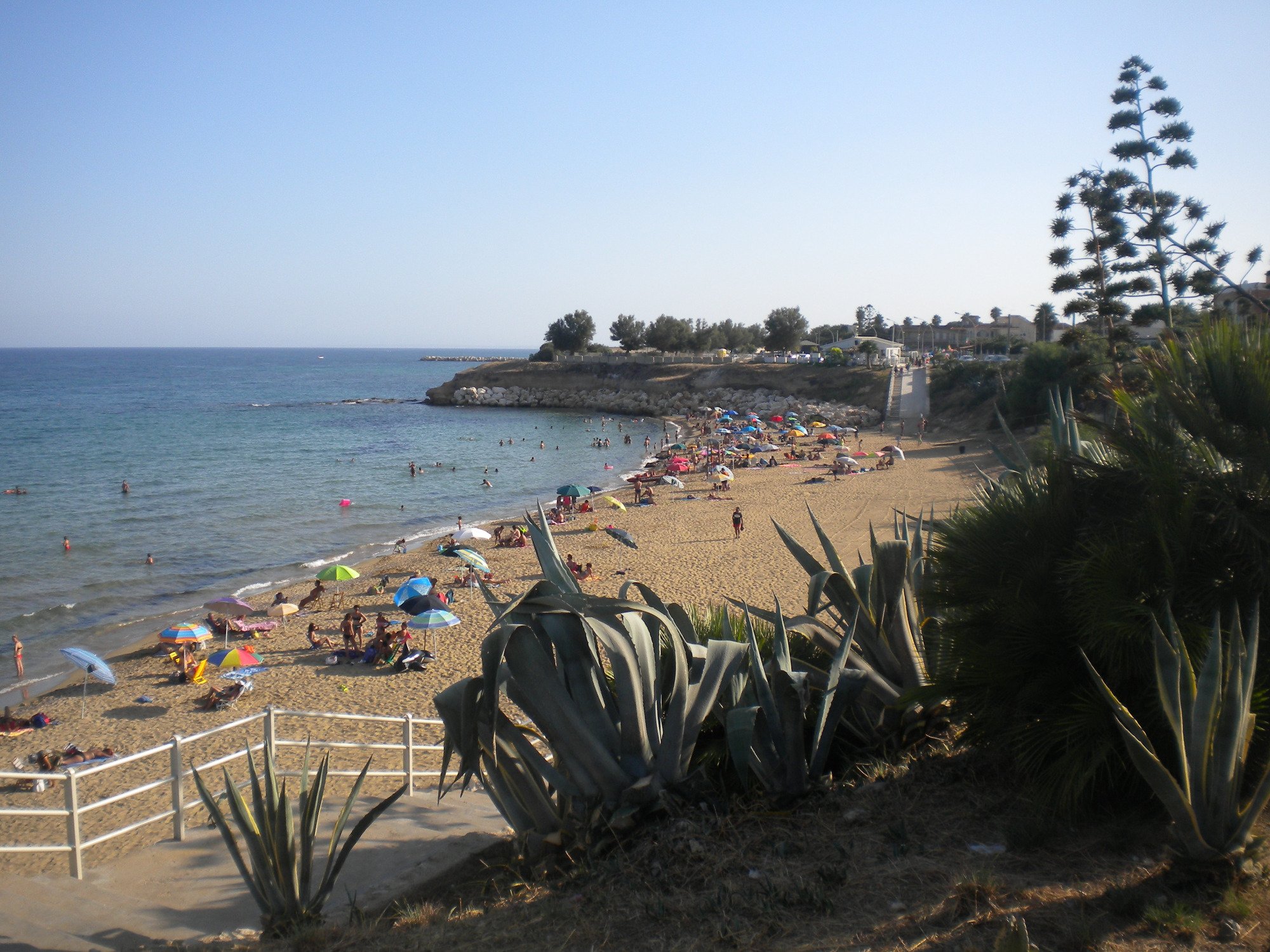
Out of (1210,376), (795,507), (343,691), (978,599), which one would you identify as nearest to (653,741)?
(978,599)

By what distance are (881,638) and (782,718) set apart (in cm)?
129

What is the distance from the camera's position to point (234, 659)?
14445mm

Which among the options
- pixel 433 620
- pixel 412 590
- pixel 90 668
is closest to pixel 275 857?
pixel 433 620

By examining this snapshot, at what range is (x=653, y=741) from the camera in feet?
15.4

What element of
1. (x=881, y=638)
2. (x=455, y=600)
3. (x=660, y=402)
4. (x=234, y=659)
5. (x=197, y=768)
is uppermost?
(x=660, y=402)

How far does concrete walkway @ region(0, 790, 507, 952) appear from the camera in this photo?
4.49 m

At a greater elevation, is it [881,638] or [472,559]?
[881,638]

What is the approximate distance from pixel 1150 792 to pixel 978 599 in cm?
118

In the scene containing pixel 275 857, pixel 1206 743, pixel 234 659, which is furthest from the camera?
pixel 234 659

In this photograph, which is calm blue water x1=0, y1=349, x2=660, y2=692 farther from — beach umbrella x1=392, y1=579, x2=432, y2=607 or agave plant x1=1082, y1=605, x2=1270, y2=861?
agave plant x1=1082, y1=605, x2=1270, y2=861

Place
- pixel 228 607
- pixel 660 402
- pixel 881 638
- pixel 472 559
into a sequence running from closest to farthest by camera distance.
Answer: pixel 881 638
pixel 228 607
pixel 472 559
pixel 660 402

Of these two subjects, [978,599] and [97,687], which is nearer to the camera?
[978,599]

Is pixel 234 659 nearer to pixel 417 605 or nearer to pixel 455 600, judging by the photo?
pixel 417 605

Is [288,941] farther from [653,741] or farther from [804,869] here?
[804,869]
